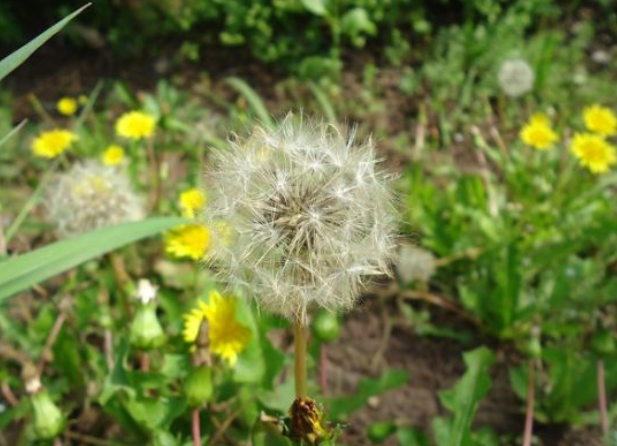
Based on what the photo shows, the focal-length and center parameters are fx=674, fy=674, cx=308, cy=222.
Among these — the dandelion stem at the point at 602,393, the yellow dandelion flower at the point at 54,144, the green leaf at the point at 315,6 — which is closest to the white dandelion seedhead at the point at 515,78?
the green leaf at the point at 315,6

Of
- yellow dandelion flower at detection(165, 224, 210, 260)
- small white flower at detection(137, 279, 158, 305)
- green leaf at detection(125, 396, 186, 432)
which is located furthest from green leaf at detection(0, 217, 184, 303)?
green leaf at detection(125, 396, 186, 432)

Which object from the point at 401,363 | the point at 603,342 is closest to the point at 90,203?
the point at 401,363

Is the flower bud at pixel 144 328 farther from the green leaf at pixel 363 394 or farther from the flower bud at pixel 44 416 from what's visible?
the green leaf at pixel 363 394

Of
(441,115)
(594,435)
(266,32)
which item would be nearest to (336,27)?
(266,32)

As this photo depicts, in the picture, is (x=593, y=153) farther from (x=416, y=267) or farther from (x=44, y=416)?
(x=44, y=416)

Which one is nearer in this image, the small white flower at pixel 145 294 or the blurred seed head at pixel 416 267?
the small white flower at pixel 145 294

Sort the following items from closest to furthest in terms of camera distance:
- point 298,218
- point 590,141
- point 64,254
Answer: point 298,218, point 64,254, point 590,141
